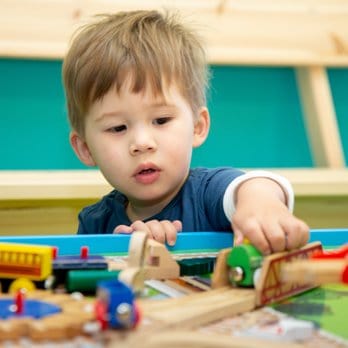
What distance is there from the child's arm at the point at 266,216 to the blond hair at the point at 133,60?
206 mm

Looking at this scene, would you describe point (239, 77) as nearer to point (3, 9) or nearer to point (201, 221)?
point (3, 9)

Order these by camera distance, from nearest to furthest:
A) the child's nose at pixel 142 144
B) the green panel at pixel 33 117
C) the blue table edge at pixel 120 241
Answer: the blue table edge at pixel 120 241 → the child's nose at pixel 142 144 → the green panel at pixel 33 117

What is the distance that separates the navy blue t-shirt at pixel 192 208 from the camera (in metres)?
0.88

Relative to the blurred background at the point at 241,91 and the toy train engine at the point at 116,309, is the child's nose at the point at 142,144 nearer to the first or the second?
the toy train engine at the point at 116,309

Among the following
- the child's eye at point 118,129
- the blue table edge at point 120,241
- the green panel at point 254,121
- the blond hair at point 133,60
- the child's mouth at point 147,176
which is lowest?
the blue table edge at point 120,241

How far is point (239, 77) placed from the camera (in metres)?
1.79

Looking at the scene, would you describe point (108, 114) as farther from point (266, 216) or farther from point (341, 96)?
point (341, 96)

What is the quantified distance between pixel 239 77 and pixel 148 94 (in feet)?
3.20

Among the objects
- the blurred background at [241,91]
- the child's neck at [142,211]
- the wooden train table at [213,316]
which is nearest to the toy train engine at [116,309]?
the wooden train table at [213,316]

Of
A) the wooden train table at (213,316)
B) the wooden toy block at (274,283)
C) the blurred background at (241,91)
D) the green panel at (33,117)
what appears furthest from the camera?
the green panel at (33,117)

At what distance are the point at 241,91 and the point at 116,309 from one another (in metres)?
1.45

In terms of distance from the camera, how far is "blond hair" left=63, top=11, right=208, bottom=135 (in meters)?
0.88

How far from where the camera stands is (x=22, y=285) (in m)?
0.52

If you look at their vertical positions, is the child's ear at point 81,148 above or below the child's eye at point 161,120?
above
